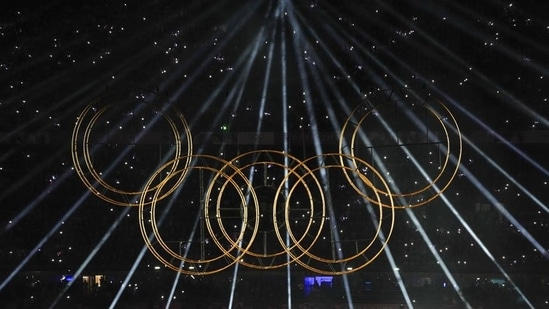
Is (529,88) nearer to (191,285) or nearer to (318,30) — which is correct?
(318,30)

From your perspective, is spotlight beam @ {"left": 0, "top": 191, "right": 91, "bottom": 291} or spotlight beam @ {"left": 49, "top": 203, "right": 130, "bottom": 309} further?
spotlight beam @ {"left": 0, "top": 191, "right": 91, "bottom": 291}

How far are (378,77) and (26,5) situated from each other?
6.86 meters

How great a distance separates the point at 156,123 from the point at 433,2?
235 inches

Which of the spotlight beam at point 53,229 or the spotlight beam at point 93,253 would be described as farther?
the spotlight beam at point 53,229

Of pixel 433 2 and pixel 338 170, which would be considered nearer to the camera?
pixel 433 2

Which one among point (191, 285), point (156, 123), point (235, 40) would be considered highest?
point (235, 40)

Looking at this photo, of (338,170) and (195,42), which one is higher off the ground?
(195,42)

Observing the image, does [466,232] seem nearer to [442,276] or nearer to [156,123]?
[442,276]

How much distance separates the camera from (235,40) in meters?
14.8

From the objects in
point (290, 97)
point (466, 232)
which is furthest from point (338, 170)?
point (466, 232)

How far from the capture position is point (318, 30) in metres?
14.5

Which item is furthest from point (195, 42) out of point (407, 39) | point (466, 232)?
point (466, 232)

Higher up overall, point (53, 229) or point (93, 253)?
point (53, 229)

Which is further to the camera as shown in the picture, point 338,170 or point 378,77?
point 338,170
